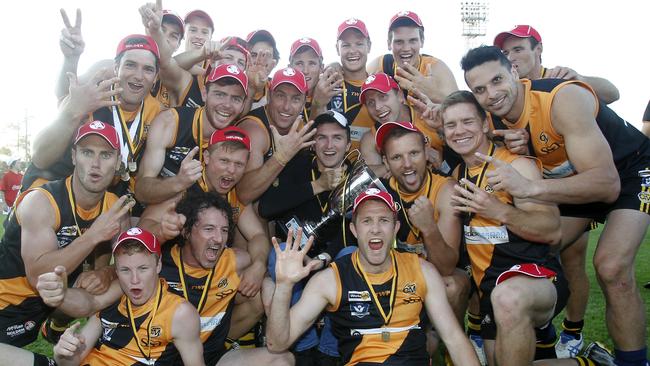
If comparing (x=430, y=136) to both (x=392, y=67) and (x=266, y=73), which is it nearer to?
(x=392, y=67)

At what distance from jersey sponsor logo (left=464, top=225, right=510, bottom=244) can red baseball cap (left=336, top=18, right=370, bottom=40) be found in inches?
135

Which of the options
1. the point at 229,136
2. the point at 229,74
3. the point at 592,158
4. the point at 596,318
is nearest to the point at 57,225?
the point at 229,136

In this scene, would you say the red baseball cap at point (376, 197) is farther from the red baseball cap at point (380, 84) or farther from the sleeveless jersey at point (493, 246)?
the red baseball cap at point (380, 84)

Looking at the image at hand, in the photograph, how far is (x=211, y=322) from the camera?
4918 mm

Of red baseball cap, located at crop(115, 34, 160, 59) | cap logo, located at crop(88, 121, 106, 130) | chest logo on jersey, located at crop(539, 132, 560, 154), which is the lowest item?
chest logo on jersey, located at crop(539, 132, 560, 154)

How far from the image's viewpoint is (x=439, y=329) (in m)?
4.37

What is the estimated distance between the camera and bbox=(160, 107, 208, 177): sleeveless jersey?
5.75 m

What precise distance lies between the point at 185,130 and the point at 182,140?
0.37ft

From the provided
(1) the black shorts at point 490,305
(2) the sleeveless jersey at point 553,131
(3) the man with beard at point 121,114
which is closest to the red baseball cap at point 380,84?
(2) the sleeveless jersey at point 553,131

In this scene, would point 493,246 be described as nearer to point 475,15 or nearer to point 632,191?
point 632,191

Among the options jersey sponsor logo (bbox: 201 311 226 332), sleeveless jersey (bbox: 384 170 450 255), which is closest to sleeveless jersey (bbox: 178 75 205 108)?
sleeveless jersey (bbox: 384 170 450 255)

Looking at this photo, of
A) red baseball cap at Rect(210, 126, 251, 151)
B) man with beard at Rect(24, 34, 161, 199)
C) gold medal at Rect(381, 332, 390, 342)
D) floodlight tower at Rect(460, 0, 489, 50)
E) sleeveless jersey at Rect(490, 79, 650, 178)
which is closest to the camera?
gold medal at Rect(381, 332, 390, 342)

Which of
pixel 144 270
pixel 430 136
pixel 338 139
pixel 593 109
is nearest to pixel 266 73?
pixel 338 139

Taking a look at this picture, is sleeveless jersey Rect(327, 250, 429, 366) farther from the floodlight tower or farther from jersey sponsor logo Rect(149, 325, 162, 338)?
the floodlight tower
